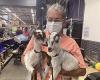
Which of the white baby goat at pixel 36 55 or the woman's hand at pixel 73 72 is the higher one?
the white baby goat at pixel 36 55

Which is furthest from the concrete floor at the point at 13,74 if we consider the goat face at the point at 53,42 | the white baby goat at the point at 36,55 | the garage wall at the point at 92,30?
the goat face at the point at 53,42

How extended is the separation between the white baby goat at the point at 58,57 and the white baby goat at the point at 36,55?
0.23ft

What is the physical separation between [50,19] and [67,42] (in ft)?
0.55

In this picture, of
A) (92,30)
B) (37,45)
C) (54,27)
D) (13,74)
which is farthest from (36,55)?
(13,74)

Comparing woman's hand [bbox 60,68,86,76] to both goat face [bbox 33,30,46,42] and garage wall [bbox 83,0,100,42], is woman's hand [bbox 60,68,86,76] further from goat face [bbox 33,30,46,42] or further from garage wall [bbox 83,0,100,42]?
garage wall [bbox 83,0,100,42]

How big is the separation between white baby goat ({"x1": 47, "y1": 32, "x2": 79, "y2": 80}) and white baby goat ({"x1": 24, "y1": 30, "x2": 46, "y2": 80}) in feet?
0.23

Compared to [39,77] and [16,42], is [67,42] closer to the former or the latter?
[39,77]

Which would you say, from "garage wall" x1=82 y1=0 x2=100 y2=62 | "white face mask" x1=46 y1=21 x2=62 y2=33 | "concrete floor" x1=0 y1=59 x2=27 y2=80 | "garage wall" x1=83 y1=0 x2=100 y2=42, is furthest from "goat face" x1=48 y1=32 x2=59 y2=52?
"concrete floor" x1=0 y1=59 x2=27 y2=80

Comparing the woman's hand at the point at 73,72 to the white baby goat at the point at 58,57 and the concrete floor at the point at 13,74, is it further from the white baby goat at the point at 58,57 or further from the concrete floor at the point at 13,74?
the concrete floor at the point at 13,74

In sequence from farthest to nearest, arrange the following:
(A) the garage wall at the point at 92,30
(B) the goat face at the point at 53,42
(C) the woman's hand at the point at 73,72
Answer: (A) the garage wall at the point at 92,30, (C) the woman's hand at the point at 73,72, (B) the goat face at the point at 53,42

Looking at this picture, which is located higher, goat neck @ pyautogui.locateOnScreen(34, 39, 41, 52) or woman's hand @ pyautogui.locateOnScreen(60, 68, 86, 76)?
goat neck @ pyautogui.locateOnScreen(34, 39, 41, 52)

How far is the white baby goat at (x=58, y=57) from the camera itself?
3.32 ft

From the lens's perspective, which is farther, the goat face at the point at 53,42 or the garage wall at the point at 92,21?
the garage wall at the point at 92,21

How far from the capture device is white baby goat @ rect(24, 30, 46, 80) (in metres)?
1.06
